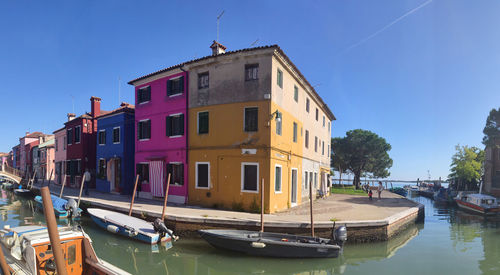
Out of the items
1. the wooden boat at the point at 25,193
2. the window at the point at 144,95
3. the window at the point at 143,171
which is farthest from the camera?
the wooden boat at the point at 25,193


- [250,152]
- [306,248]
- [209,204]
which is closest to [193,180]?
[209,204]

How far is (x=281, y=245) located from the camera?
915 cm

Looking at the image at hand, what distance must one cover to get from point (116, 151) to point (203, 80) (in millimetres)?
10650

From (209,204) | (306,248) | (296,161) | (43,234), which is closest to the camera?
(43,234)

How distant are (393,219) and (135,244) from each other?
38.6ft

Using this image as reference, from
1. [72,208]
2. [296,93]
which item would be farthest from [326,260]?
[72,208]

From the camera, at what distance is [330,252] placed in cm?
933

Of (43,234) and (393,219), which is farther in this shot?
(393,219)

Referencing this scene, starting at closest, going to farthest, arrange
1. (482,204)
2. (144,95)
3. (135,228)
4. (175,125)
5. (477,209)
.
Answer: (135,228) → (175,125) → (144,95) → (482,204) → (477,209)

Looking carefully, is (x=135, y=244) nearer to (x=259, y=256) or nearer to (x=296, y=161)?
(x=259, y=256)

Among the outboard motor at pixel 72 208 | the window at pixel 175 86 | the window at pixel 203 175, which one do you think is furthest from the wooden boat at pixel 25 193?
the window at pixel 203 175

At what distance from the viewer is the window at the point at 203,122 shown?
49.9ft

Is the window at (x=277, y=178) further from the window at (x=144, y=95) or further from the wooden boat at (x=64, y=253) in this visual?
the window at (x=144, y=95)

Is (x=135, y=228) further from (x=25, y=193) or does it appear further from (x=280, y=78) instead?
(x=25, y=193)
